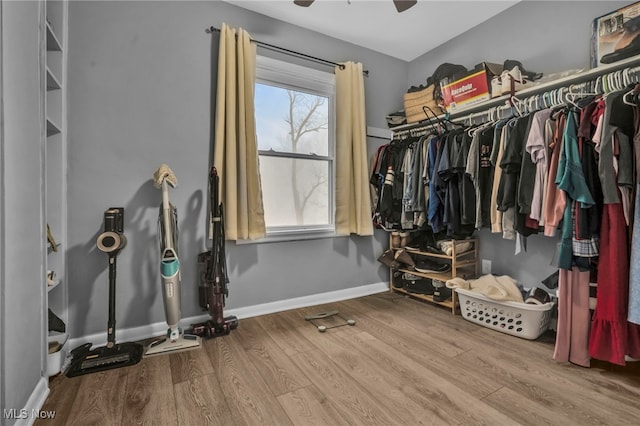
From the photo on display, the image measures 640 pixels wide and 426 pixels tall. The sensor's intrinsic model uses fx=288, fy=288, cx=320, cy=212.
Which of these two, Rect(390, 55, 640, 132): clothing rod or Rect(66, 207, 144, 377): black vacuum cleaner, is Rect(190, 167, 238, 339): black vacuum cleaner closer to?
Rect(66, 207, 144, 377): black vacuum cleaner

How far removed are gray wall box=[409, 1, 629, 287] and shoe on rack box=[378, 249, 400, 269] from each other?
79cm

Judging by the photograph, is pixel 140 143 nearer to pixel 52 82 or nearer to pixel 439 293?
pixel 52 82

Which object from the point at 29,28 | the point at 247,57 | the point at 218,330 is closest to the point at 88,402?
the point at 218,330

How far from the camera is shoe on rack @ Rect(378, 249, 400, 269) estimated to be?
9.56 feet

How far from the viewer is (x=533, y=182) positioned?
1795mm

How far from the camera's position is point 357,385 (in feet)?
4.83

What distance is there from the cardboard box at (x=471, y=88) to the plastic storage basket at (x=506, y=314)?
1523mm

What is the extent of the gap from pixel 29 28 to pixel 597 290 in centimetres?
306

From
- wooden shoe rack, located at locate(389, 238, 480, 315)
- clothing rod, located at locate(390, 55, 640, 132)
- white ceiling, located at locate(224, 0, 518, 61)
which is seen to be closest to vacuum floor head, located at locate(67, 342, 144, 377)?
wooden shoe rack, located at locate(389, 238, 480, 315)

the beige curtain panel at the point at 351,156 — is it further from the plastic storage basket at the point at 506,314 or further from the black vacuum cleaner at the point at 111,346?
the black vacuum cleaner at the point at 111,346

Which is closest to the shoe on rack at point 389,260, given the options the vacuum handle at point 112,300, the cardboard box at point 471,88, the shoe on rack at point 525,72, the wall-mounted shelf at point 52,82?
the cardboard box at point 471,88

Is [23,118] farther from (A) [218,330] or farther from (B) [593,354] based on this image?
(B) [593,354]

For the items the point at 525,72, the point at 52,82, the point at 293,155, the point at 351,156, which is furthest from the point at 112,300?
the point at 525,72

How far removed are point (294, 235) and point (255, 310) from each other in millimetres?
728
